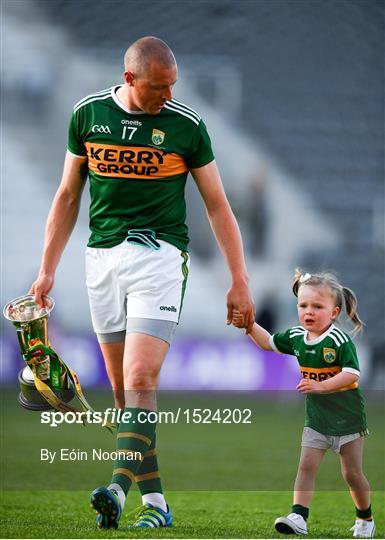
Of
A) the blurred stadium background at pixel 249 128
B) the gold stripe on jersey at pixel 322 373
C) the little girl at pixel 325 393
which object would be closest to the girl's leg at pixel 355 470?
the little girl at pixel 325 393

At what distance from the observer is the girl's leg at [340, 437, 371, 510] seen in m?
3.95

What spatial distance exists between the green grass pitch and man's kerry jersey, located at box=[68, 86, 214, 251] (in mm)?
1063

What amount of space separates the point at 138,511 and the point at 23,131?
11567 mm

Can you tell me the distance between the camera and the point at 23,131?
15.0m

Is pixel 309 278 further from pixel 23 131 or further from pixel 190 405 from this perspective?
pixel 23 131

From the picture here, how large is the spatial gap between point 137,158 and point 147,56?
37 centimetres

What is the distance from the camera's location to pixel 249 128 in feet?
52.5

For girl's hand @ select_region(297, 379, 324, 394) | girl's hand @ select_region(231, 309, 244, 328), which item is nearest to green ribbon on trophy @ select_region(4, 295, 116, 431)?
girl's hand @ select_region(231, 309, 244, 328)

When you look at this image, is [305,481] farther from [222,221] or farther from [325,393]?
[222,221]

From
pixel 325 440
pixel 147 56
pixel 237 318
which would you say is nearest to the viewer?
pixel 147 56

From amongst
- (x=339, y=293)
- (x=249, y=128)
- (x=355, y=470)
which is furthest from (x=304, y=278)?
(x=249, y=128)

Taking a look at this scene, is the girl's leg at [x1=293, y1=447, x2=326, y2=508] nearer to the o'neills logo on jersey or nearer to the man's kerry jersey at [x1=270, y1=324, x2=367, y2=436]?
the man's kerry jersey at [x1=270, y1=324, x2=367, y2=436]

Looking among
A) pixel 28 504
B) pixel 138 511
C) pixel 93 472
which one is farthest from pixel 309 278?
pixel 93 472

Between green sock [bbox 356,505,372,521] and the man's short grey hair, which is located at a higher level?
the man's short grey hair
